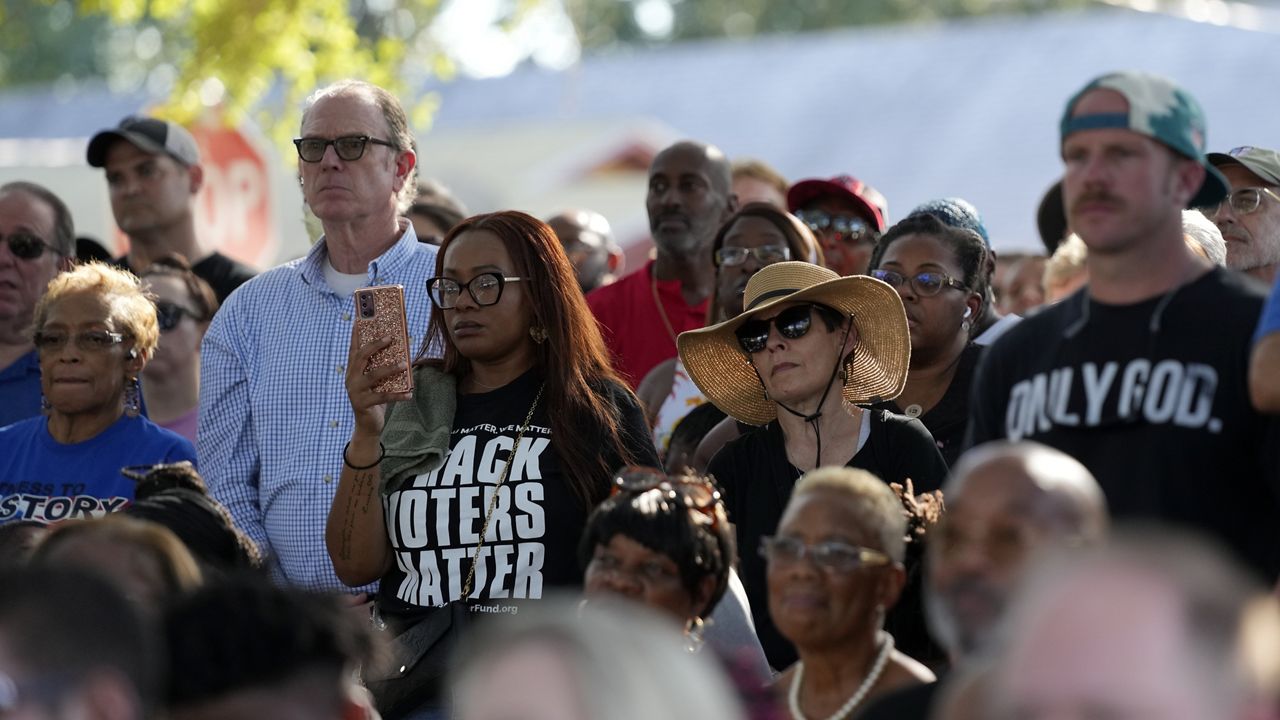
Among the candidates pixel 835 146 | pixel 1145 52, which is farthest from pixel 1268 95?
pixel 835 146

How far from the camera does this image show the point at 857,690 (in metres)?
4.09

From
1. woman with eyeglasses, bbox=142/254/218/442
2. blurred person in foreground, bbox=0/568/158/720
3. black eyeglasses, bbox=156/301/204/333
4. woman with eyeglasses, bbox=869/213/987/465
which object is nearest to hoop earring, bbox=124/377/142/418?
woman with eyeglasses, bbox=142/254/218/442

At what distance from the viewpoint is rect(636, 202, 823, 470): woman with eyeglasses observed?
6.74m

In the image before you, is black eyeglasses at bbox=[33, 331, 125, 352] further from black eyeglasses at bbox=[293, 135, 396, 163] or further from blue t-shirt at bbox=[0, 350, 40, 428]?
blue t-shirt at bbox=[0, 350, 40, 428]

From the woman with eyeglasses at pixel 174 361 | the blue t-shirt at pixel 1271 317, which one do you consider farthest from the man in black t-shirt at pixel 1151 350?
the woman with eyeglasses at pixel 174 361

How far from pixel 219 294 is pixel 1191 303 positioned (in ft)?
16.2

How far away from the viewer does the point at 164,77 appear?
45.1m

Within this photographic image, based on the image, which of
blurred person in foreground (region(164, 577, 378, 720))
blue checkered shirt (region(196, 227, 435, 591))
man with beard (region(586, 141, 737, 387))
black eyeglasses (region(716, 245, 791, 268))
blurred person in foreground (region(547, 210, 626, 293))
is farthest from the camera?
blurred person in foreground (region(547, 210, 626, 293))

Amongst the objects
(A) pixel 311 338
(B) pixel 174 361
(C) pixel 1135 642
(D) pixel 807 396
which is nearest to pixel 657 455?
(D) pixel 807 396

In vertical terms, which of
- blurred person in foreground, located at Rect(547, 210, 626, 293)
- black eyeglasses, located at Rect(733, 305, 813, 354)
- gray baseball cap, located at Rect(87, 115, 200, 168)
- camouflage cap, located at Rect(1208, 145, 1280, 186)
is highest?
camouflage cap, located at Rect(1208, 145, 1280, 186)

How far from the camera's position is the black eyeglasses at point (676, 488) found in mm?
4496

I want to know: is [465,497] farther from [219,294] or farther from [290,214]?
[290,214]

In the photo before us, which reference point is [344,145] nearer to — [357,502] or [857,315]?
[357,502]

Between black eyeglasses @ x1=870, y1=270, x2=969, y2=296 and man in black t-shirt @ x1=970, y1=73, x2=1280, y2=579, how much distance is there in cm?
185
